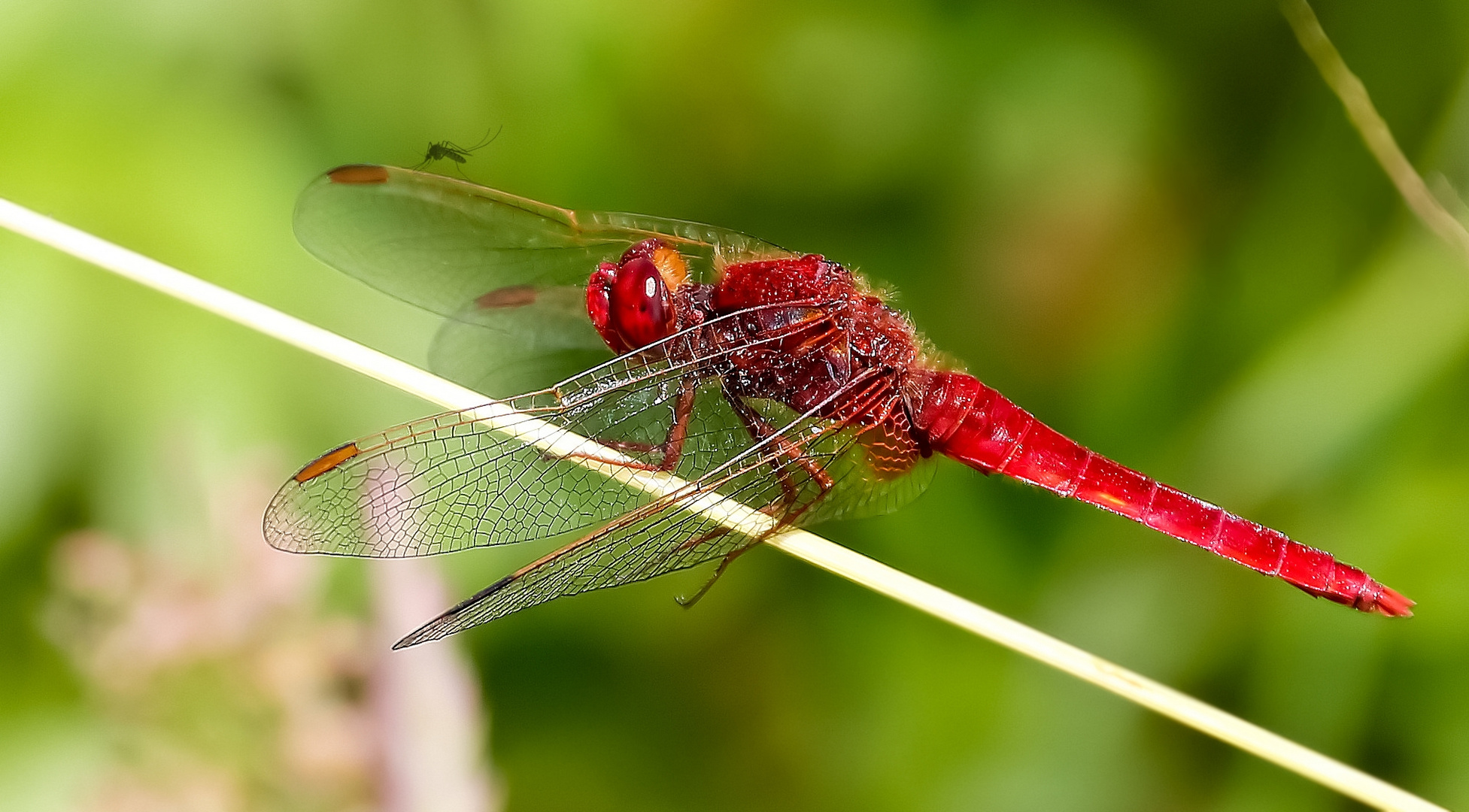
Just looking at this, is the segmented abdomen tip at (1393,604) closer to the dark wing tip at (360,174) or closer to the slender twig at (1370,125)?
the slender twig at (1370,125)

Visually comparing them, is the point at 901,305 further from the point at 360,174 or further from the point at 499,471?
the point at 360,174

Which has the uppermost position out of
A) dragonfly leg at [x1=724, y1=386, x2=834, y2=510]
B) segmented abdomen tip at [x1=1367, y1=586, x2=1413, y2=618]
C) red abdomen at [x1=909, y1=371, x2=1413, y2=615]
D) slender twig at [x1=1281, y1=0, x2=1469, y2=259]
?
slender twig at [x1=1281, y1=0, x2=1469, y2=259]

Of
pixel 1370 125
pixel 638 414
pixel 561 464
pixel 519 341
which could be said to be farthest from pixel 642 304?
pixel 1370 125

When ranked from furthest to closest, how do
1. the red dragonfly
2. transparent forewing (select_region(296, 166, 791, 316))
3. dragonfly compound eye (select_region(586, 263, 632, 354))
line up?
transparent forewing (select_region(296, 166, 791, 316)), dragonfly compound eye (select_region(586, 263, 632, 354)), the red dragonfly

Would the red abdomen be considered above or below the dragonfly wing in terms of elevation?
above

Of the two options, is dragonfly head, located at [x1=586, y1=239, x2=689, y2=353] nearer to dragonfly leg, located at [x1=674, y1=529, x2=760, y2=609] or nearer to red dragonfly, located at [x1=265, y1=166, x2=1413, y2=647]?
red dragonfly, located at [x1=265, y1=166, x2=1413, y2=647]

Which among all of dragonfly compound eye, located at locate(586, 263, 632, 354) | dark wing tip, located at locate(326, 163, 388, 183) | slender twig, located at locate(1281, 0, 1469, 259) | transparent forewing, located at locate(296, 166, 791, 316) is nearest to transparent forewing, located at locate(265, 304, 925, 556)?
dragonfly compound eye, located at locate(586, 263, 632, 354)

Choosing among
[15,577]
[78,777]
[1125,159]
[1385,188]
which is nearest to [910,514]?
[1125,159]

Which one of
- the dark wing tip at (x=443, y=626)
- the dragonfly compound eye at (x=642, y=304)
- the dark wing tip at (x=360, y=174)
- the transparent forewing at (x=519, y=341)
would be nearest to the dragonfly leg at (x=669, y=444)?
the dragonfly compound eye at (x=642, y=304)
